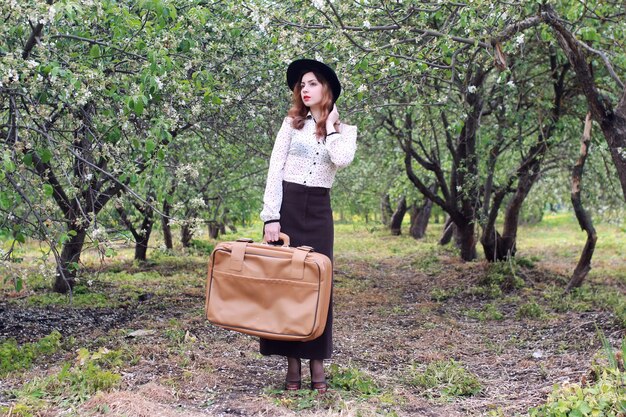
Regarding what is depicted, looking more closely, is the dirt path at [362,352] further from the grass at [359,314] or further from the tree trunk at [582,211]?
the tree trunk at [582,211]

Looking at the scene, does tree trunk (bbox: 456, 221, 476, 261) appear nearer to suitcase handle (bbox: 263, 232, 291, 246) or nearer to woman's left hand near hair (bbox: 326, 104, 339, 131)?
woman's left hand near hair (bbox: 326, 104, 339, 131)

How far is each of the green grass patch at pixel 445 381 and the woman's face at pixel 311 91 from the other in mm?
2083

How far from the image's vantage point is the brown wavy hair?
4.48 metres

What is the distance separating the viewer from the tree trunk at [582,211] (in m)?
8.60

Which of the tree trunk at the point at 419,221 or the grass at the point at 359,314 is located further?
the tree trunk at the point at 419,221

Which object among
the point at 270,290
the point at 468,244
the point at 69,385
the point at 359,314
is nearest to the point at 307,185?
the point at 270,290

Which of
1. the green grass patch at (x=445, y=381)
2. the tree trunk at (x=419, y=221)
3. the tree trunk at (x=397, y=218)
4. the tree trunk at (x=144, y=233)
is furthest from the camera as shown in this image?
the tree trunk at (x=397, y=218)

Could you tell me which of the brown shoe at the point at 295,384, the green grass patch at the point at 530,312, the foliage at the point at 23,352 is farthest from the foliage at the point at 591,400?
the green grass patch at the point at 530,312

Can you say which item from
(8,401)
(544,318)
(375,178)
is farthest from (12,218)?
(375,178)

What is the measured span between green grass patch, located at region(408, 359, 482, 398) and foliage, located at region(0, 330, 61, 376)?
110 inches

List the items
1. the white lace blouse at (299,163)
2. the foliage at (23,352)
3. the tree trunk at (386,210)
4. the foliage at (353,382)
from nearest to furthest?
the white lace blouse at (299,163) → the foliage at (353,382) → the foliage at (23,352) → the tree trunk at (386,210)

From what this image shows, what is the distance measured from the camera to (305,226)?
14.6 feet

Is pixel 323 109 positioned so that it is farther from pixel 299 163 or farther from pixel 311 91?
pixel 299 163

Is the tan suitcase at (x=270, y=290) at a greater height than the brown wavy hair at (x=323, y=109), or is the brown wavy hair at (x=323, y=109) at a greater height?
the brown wavy hair at (x=323, y=109)
